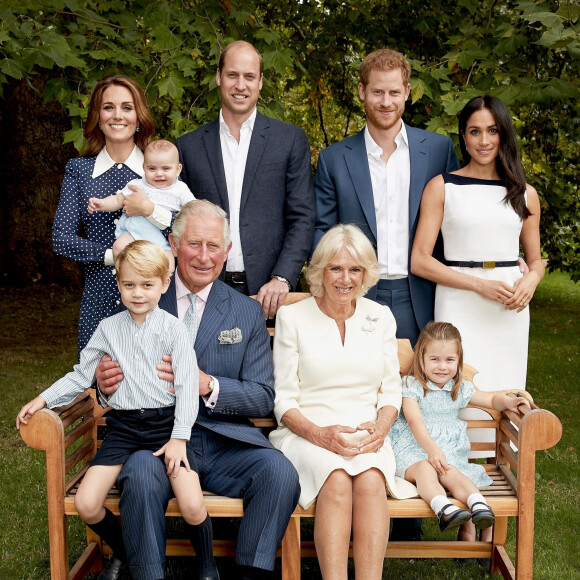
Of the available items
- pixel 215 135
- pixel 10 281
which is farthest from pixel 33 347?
pixel 215 135

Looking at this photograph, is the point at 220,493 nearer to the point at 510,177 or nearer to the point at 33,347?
the point at 510,177

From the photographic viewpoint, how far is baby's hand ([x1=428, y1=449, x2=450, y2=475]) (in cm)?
348

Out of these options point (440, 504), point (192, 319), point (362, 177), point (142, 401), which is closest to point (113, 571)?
point (142, 401)

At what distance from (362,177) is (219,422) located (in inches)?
57.8

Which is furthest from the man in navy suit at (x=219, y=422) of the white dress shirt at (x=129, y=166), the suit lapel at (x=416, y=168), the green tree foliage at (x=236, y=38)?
the green tree foliage at (x=236, y=38)

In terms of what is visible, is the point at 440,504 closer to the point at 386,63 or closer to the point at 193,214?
the point at 193,214

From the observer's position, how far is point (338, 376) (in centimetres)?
362

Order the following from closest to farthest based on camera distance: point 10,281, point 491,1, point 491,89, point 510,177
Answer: point 510,177 → point 491,89 → point 491,1 → point 10,281

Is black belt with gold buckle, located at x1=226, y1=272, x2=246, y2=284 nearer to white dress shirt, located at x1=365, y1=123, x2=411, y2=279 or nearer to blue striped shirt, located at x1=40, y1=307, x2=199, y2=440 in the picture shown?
white dress shirt, located at x1=365, y1=123, x2=411, y2=279

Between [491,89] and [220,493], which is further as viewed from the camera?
[491,89]

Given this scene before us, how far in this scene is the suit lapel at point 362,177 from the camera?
13.5 feet

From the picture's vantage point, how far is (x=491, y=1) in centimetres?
619

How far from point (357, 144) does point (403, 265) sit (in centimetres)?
67

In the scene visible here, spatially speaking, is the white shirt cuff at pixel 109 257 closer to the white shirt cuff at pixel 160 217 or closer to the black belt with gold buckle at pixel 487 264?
the white shirt cuff at pixel 160 217
